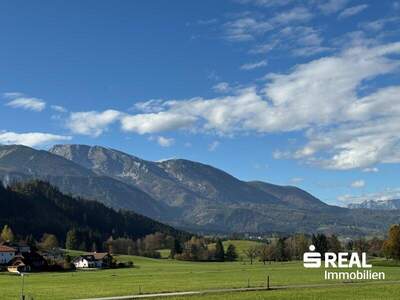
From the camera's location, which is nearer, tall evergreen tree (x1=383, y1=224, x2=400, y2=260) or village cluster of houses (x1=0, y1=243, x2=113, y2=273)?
tall evergreen tree (x1=383, y1=224, x2=400, y2=260)

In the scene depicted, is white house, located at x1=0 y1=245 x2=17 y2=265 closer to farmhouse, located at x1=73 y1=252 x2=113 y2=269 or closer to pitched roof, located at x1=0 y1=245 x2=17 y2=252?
pitched roof, located at x1=0 y1=245 x2=17 y2=252

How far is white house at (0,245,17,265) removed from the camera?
189250 millimetres

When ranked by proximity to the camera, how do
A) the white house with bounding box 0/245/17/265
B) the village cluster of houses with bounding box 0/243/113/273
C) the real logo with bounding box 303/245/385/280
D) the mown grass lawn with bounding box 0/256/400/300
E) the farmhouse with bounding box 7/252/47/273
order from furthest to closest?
1. the white house with bounding box 0/245/17/265
2. the village cluster of houses with bounding box 0/243/113/273
3. the farmhouse with bounding box 7/252/47/273
4. the real logo with bounding box 303/245/385/280
5. the mown grass lawn with bounding box 0/256/400/300

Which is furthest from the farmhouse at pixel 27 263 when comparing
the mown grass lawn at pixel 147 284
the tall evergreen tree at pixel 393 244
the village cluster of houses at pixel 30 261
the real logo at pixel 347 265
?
the tall evergreen tree at pixel 393 244

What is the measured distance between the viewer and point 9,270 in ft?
553

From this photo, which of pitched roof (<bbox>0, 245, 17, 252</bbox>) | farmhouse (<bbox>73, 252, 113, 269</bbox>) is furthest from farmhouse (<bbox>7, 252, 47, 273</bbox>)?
farmhouse (<bbox>73, 252, 113, 269</bbox>)

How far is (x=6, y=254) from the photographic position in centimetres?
19238

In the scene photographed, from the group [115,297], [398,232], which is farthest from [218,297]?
[398,232]

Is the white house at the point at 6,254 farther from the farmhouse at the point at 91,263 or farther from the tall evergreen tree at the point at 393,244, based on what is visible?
the tall evergreen tree at the point at 393,244

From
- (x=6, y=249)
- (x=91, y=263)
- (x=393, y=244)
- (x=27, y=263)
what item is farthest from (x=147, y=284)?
(x=6, y=249)

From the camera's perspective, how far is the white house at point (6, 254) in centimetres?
18925

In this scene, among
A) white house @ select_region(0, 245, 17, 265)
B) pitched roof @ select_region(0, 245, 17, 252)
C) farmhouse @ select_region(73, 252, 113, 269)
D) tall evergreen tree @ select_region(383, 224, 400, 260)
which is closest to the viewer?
tall evergreen tree @ select_region(383, 224, 400, 260)

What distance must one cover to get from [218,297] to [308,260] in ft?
414

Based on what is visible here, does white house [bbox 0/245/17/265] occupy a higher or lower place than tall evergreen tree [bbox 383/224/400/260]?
lower
